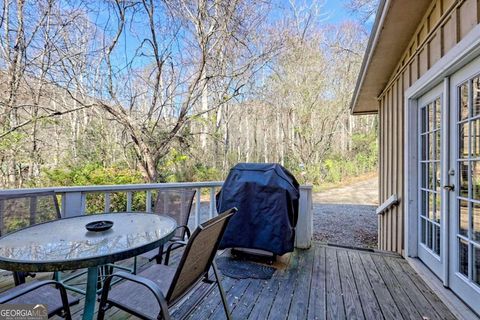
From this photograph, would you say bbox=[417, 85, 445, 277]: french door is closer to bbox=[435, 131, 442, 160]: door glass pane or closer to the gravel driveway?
bbox=[435, 131, 442, 160]: door glass pane

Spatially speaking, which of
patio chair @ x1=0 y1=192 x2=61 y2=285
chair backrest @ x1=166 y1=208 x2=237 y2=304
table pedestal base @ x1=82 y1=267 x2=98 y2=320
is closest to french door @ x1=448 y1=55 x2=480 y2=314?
chair backrest @ x1=166 y1=208 x2=237 y2=304

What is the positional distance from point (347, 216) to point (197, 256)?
6467 millimetres

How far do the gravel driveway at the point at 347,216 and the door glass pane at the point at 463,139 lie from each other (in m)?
3.18

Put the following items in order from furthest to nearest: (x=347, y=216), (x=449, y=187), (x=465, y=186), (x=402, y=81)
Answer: (x=347, y=216)
(x=402, y=81)
(x=449, y=187)
(x=465, y=186)

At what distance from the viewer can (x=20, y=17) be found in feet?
15.3

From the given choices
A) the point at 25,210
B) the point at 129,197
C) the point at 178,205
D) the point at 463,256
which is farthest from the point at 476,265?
the point at 25,210

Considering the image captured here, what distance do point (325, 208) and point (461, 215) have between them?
5781mm

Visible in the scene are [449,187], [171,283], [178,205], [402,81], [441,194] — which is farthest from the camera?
[402,81]

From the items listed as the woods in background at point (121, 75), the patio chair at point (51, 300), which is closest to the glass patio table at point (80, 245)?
the patio chair at point (51, 300)

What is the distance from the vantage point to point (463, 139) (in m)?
2.14

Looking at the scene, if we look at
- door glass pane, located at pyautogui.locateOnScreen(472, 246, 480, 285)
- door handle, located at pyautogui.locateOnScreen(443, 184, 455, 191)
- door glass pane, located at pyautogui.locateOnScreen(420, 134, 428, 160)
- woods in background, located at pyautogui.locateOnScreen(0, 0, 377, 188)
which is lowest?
door glass pane, located at pyautogui.locateOnScreen(472, 246, 480, 285)

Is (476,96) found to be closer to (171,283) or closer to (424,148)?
(424,148)

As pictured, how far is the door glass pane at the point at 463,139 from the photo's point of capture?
2.10 m

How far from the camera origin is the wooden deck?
79.3 inches
